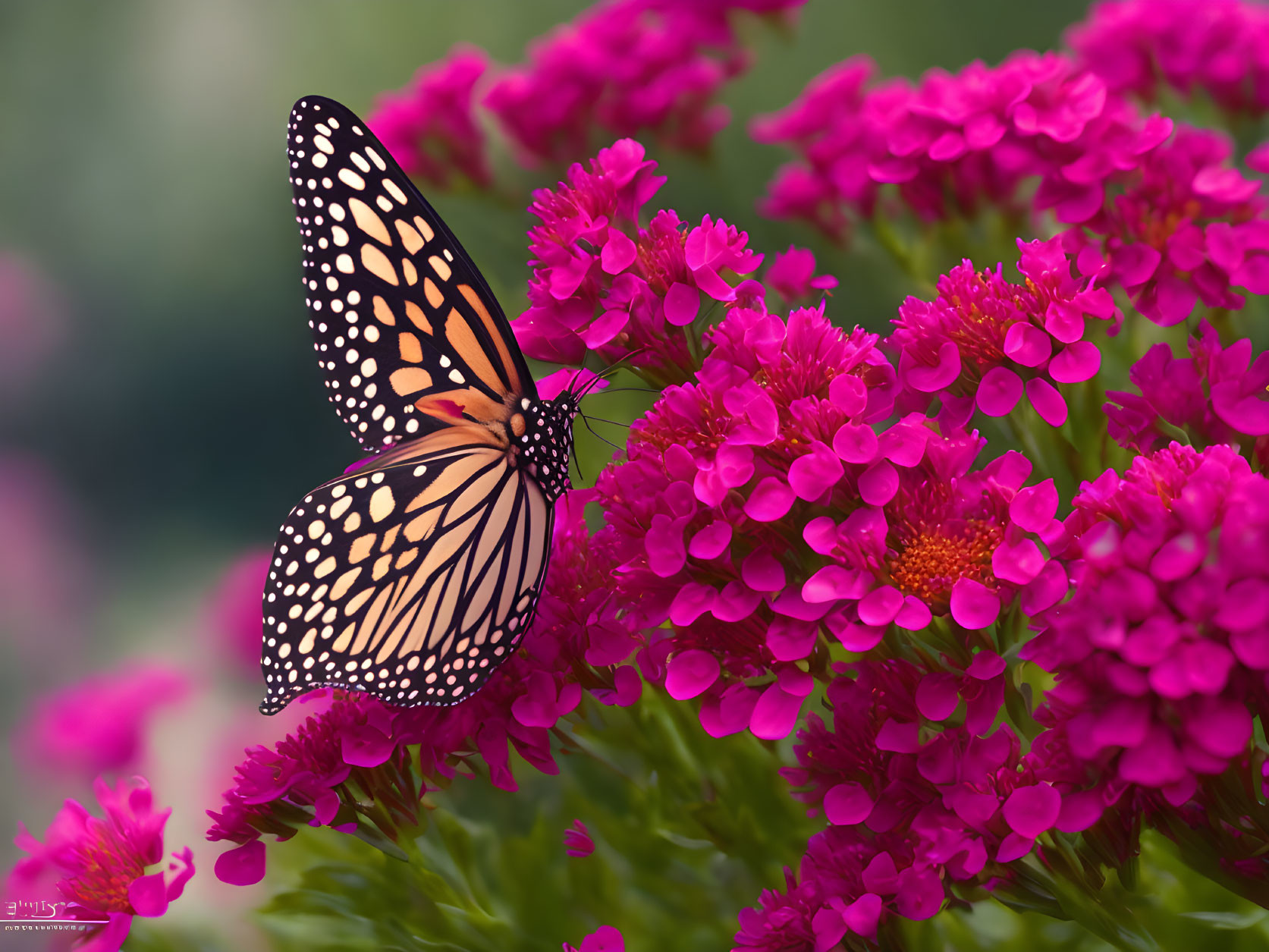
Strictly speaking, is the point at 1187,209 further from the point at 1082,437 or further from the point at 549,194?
the point at 549,194

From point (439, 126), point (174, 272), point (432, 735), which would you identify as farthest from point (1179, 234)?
point (174, 272)

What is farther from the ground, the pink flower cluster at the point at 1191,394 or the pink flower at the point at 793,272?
the pink flower at the point at 793,272

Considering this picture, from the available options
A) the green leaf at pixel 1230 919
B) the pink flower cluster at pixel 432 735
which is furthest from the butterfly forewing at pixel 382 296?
the green leaf at pixel 1230 919

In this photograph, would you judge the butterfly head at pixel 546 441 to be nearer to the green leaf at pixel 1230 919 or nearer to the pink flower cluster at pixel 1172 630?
the pink flower cluster at pixel 1172 630

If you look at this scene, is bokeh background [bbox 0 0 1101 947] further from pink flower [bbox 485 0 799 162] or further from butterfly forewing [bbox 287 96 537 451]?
butterfly forewing [bbox 287 96 537 451]

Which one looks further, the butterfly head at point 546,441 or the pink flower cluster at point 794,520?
the butterfly head at point 546,441

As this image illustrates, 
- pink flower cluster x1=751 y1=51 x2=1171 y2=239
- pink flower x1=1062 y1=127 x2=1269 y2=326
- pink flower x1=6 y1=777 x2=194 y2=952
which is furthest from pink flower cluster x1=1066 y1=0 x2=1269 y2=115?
pink flower x1=6 y1=777 x2=194 y2=952
